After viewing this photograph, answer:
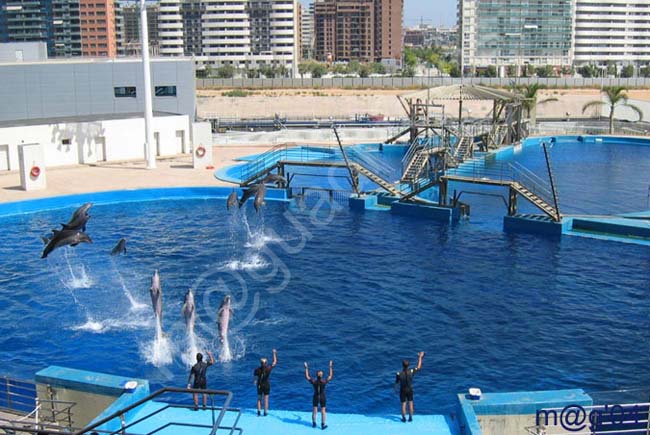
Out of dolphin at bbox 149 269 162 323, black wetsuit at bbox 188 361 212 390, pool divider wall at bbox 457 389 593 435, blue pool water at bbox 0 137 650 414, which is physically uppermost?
dolphin at bbox 149 269 162 323

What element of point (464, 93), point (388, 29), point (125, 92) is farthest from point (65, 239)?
point (388, 29)

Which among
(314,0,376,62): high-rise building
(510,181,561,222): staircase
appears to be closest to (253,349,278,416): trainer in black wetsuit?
(510,181,561,222): staircase

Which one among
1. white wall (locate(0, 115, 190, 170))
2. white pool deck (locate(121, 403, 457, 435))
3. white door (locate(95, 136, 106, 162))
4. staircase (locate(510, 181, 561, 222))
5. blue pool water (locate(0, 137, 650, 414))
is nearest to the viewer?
white pool deck (locate(121, 403, 457, 435))

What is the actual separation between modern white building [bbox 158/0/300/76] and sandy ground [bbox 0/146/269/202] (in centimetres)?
11183

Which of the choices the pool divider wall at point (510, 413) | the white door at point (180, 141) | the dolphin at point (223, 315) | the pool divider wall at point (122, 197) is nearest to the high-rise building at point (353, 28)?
the white door at point (180, 141)

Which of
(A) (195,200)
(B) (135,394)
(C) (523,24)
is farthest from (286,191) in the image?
(C) (523,24)

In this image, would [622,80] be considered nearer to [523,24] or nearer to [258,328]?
[523,24]

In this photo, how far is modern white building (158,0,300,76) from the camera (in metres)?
153

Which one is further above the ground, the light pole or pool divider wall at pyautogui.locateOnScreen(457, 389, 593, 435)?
the light pole

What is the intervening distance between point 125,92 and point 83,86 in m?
2.63

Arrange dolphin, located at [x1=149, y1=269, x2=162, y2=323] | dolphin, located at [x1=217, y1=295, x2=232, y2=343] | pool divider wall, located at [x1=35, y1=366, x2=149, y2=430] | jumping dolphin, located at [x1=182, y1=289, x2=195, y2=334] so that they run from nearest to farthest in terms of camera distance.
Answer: pool divider wall, located at [x1=35, y1=366, x2=149, y2=430], dolphin, located at [x1=217, y1=295, x2=232, y2=343], jumping dolphin, located at [x1=182, y1=289, x2=195, y2=334], dolphin, located at [x1=149, y1=269, x2=162, y2=323]

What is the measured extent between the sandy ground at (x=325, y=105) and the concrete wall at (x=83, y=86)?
40.3m

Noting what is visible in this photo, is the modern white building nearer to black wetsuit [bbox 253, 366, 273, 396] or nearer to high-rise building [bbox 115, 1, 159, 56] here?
high-rise building [bbox 115, 1, 159, 56]

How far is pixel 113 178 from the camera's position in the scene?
129 ft
